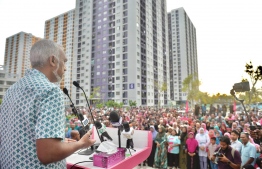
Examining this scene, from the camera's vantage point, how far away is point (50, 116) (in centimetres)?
103

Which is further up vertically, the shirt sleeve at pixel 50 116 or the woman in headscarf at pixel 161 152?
the shirt sleeve at pixel 50 116

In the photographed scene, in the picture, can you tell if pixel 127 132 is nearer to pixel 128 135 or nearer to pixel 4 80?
pixel 128 135

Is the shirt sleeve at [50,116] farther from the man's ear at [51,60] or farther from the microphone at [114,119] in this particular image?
the microphone at [114,119]

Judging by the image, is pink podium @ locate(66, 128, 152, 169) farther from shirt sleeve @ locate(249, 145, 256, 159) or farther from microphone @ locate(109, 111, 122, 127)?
shirt sleeve @ locate(249, 145, 256, 159)

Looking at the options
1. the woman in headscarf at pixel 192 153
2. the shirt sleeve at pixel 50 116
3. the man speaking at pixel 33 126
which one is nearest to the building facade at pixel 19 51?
the woman in headscarf at pixel 192 153

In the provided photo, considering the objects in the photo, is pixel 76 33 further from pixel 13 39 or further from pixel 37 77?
pixel 13 39

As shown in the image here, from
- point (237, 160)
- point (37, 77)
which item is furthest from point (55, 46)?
point (237, 160)

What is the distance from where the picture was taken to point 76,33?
72.0 m

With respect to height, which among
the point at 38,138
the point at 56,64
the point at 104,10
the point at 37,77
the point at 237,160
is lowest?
the point at 237,160

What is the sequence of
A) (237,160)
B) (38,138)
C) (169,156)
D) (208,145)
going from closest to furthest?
(38,138) → (237,160) → (208,145) → (169,156)

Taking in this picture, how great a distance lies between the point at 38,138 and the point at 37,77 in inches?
17.4

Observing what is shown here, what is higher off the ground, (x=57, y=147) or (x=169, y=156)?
(x=57, y=147)

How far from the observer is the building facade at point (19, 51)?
12394 cm

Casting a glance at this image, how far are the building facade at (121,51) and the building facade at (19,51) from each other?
250 feet
